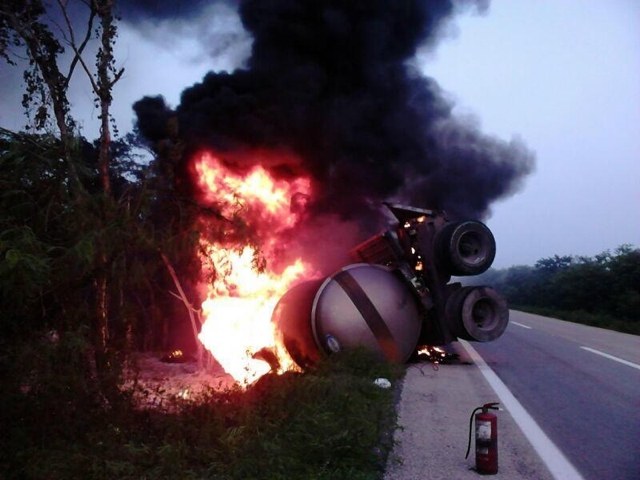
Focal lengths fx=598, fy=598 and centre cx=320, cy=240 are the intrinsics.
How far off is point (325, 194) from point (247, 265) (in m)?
3.95

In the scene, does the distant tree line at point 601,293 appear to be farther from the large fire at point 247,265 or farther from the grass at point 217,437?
the grass at point 217,437

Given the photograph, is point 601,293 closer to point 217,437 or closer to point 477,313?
point 477,313

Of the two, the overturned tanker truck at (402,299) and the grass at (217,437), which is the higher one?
the overturned tanker truck at (402,299)

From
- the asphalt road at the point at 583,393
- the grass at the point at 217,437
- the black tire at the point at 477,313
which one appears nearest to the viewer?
the grass at the point at 217,437

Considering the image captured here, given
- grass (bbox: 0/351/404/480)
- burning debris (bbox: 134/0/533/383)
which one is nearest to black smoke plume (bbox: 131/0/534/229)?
burning debris (bbox: 134/0/533/383)

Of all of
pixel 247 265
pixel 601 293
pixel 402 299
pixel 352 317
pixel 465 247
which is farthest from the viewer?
pixel 601 293

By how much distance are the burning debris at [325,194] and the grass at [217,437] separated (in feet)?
6.58

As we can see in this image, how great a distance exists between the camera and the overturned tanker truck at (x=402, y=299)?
932 centimetres

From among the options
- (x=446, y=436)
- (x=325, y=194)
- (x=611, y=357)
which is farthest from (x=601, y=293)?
(x=446, y=436)

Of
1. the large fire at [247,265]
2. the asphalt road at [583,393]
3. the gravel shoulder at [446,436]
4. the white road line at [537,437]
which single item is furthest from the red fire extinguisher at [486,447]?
the large fire at [247,265]

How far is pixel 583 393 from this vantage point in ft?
27.3

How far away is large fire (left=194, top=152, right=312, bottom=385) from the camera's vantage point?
8125 millimetres

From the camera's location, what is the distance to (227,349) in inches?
396

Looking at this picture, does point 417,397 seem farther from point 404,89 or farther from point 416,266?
point 404,89
